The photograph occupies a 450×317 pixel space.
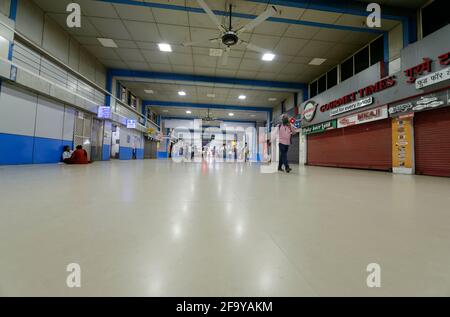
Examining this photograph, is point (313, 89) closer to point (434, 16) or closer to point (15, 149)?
point (434, 16)

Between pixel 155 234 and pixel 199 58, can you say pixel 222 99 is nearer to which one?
pixel 199 58

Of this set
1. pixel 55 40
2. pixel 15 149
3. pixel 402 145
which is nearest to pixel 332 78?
pixel 402 145

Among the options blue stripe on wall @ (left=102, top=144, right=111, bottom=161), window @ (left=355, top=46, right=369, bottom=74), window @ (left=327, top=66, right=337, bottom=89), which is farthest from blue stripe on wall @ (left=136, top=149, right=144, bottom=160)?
window @ (left=355, top=46, right=369, bottom=74)

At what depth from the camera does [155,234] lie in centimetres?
103

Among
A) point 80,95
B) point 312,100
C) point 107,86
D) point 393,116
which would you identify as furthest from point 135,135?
point 393,116

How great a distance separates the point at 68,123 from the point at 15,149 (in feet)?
7.23

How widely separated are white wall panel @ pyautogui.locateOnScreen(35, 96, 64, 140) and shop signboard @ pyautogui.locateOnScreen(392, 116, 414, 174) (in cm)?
1046

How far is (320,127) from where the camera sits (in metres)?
9.30

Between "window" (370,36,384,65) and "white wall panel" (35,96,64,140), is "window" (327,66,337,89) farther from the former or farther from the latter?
"white wall panel" (35,96,64,140)

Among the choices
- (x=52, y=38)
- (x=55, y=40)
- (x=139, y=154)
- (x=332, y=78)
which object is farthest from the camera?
(x=139, y=154)

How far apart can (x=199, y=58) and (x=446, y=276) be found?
892cm

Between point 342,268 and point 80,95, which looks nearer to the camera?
point 342,268

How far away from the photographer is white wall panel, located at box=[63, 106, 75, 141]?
7.28 m

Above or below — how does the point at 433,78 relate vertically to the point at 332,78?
below
